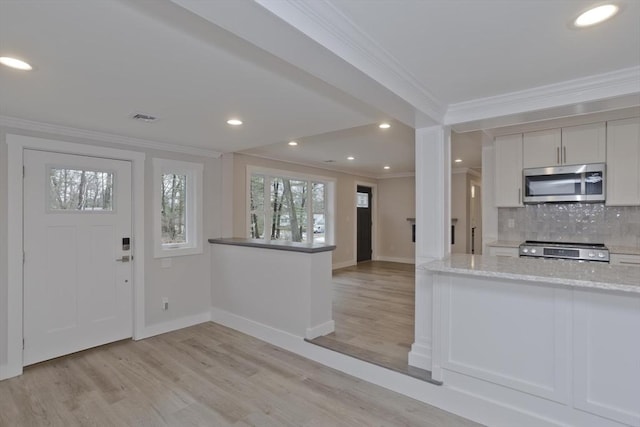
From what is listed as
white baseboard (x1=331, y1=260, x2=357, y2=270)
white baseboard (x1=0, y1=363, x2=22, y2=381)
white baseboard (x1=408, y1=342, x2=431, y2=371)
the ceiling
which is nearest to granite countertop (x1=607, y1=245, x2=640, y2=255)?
the ceiling

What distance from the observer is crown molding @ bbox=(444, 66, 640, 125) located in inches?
81.7

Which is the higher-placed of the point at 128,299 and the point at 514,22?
the point at 514,22

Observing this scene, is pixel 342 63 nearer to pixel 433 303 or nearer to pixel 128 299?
pixel 433 303

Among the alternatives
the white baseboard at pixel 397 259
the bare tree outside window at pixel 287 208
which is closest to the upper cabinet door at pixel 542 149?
the bare tree outside window at pixel 287 208

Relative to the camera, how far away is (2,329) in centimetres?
293

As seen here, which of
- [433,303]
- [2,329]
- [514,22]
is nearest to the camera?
[514,22]

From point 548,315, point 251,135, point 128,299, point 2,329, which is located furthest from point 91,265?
point 548,315

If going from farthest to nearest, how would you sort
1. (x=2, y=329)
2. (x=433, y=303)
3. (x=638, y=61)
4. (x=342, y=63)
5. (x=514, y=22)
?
(x=2, y=329) → (x=433, y=303) → (x=638, y=61) → (x=342, y=63) → (x=514, y=22)

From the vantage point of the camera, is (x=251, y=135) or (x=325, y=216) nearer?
(x=251, y=135)

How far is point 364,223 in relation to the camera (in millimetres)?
8492

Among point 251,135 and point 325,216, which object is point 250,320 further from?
point 325,216

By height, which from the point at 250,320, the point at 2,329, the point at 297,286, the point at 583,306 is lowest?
the point at 250,320

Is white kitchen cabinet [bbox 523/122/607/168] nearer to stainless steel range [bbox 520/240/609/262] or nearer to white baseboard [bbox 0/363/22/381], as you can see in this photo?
stainless steel range [bbox 520/240/609/262]

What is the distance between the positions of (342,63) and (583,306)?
1.93m
